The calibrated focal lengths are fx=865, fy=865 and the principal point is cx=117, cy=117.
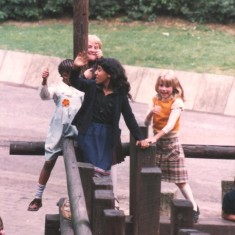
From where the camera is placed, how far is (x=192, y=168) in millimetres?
10789

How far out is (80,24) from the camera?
300 inches

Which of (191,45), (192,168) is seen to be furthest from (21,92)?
(192,168)

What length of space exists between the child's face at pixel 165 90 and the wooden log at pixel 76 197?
4.11ft

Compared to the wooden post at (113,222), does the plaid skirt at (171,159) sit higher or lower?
lower

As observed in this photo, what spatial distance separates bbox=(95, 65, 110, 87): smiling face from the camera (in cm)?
581

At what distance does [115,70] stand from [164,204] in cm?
147

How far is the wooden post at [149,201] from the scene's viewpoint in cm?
457

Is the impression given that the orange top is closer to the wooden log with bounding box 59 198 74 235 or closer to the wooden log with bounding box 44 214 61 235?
the wooden log with bounding box 44 214 61 235

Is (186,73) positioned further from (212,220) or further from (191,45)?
(212,220)

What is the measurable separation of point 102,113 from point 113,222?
7.05ft

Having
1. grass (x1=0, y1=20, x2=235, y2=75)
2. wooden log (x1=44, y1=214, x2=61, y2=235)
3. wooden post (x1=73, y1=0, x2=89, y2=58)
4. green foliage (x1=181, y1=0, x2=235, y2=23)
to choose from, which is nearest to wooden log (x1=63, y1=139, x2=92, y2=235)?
wooden log (x1=44, y1=214, x2=61, y2=235)

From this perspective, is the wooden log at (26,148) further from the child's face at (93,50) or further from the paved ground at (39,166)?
the paved ground at (39,166)

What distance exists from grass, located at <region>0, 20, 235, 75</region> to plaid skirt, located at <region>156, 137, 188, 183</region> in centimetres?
793

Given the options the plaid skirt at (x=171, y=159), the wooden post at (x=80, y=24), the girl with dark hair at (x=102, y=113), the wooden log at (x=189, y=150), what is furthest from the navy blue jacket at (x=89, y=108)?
the wooden post at (x=80, y=24)
